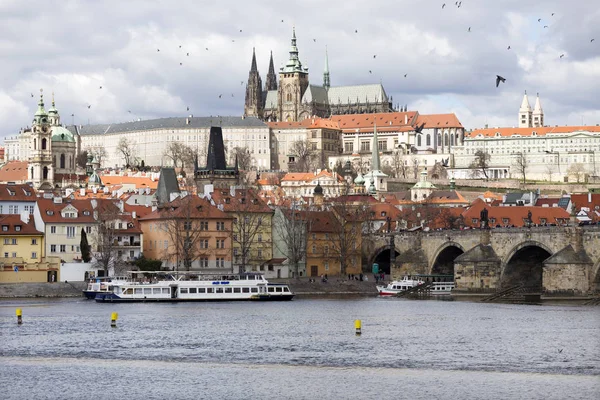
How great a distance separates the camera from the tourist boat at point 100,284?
77.6 m

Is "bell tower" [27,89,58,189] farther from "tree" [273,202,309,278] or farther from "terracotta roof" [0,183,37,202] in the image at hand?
"tree" [273,202,309,278]

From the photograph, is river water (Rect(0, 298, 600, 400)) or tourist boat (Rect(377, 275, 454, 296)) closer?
river water (Rect(0, 298, 600, 400))

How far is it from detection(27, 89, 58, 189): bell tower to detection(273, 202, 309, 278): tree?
88760 mm

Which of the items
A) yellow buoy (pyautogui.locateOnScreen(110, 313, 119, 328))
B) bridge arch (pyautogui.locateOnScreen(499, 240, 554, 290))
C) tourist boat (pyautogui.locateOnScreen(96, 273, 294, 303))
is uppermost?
bridge arch (pyautogui.locateOnScreen(499, 240, 554, 290))

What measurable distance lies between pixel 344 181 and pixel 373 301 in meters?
111

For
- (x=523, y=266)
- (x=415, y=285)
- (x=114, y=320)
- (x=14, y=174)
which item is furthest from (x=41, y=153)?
(x=114, y=320)

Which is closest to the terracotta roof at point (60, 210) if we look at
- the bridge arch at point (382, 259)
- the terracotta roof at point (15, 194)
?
the terracotta roof at point (15, 194)

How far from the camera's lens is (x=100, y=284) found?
7806cm

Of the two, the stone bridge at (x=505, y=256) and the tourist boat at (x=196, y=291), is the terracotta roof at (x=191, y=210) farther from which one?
the stone bridge at (x=505, y=256)

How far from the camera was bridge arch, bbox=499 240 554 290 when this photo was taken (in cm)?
8025

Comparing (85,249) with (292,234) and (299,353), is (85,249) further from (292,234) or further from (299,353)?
(299,353)

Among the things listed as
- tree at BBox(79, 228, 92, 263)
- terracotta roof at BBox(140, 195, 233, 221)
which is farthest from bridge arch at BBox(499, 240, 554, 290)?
tree at BBox(79, 228, 92, 263)

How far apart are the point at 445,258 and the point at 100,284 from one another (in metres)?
23.6

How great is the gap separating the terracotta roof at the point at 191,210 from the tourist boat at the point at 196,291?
8.53 m
